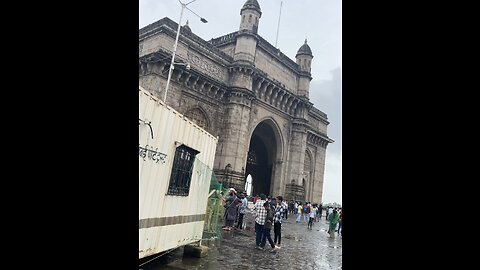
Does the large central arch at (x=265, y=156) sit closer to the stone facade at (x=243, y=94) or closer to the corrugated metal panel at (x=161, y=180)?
the stone facade at (x=243, y=94)

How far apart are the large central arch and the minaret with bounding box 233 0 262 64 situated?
6235mm

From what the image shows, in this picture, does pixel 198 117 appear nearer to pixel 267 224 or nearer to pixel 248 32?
pixel 248 32

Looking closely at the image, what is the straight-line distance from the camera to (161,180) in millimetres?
5324

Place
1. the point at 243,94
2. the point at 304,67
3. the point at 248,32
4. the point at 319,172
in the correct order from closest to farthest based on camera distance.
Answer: the point at 243,94 → the point at 248,32 → the point at 304,67 → the point at 319,172

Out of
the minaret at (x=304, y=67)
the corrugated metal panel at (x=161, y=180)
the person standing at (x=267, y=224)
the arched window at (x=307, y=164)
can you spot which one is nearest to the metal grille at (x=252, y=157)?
the arched window at (x=307, y=164)

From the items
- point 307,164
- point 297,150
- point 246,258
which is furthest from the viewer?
point 307,164

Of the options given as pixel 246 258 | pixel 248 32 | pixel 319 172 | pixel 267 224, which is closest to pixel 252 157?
pixel 319 172

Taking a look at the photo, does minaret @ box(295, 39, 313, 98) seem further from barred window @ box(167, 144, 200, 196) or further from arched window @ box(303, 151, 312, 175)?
barred window @ box(167, 144, 200, 196)

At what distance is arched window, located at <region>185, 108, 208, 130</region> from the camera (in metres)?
21.4

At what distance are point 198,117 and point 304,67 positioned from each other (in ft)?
47.9

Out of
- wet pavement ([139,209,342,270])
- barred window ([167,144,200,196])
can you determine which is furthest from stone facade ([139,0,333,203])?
barred window ([167,144,200,196])
